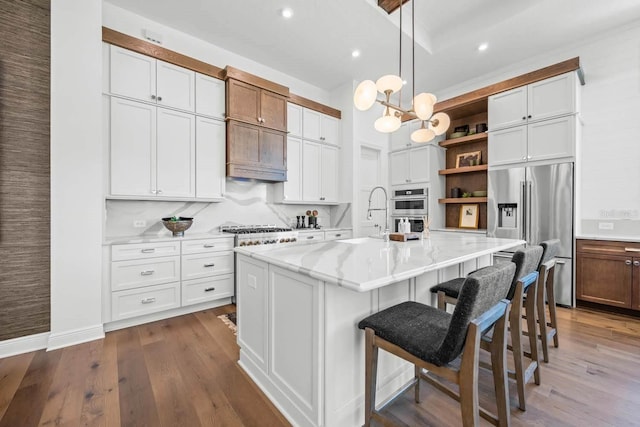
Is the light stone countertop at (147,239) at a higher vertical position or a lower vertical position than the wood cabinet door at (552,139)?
lower

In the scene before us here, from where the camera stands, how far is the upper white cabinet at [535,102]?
3160 mm

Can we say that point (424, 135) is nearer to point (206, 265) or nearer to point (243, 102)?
point (243, 102)

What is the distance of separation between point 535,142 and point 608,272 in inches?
65.4

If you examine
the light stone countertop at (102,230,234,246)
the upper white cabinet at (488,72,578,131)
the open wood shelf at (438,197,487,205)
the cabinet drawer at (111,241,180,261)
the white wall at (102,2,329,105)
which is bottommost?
the cabinet drawer at (111,241,180,261)

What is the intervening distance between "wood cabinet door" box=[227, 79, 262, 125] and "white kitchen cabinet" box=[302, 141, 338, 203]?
38.3 inches

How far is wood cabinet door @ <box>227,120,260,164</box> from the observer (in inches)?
137

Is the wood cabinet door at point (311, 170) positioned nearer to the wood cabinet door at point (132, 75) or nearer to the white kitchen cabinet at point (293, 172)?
the white kitchen cabinet at point (293, 172)

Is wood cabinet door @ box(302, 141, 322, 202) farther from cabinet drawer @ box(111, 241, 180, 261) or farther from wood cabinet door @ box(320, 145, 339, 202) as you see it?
cabinet drawer @ box(111, 241, 180, 261)

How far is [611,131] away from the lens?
326cm

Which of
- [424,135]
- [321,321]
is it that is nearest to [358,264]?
[321,321]

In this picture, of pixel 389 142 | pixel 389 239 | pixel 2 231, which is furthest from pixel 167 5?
pixel 389 142

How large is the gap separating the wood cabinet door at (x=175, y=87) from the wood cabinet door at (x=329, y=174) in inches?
84.0

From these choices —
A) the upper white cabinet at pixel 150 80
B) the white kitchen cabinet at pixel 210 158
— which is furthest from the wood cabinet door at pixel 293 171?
the upper white cabinet at pixel 150 80

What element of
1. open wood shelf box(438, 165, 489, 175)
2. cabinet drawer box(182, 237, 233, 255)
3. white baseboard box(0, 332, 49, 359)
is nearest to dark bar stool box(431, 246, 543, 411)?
cabinet drawer box(182, 237, 233, 255)
